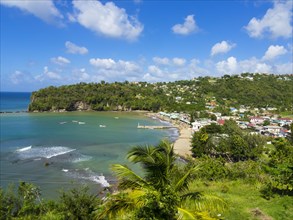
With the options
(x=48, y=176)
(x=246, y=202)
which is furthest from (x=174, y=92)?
(x=246, y=202)

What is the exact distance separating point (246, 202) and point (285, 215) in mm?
2028

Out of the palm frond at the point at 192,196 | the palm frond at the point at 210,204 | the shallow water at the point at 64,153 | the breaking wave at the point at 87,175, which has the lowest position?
the breaking wave at the point at 87,175

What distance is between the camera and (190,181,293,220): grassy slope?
1072cm

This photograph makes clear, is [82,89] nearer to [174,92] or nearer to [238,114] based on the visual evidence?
[174,92]

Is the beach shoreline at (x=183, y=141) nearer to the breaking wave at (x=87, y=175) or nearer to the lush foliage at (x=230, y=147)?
the lush foliage at (x=230, y=147)

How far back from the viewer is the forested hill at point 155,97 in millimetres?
119062

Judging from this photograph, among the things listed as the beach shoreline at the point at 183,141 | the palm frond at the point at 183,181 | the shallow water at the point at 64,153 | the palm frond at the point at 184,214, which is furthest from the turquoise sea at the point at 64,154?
the palm frond at the point at 184,214

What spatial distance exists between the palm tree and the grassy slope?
248 cm

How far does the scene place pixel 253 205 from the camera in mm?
11875

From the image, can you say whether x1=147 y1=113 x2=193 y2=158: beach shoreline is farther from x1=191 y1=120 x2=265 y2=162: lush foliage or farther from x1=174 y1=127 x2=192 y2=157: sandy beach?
x1=191 y1=120 x2=265 y2=162: lush foliage

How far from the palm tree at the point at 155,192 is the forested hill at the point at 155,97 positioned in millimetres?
105029

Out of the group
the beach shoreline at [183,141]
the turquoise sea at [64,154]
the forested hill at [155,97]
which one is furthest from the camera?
the forested hill at [155,97]

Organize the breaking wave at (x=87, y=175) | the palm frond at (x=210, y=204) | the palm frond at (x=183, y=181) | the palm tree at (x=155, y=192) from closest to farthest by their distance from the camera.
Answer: the palm tree at (x=155, y=192) → the palm frond at (x=210, y=204) → the palm frond at (x=183, y=181) → the breaking wave at (x=87, y=175)

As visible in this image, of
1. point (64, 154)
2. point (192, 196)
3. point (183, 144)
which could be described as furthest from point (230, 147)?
point (192, 196)
